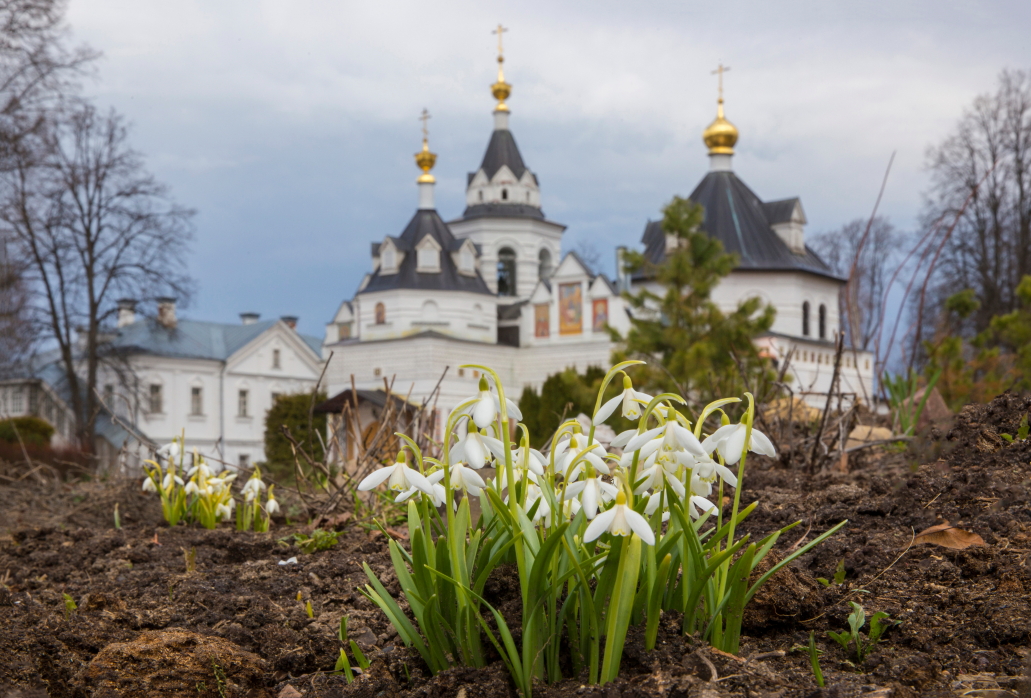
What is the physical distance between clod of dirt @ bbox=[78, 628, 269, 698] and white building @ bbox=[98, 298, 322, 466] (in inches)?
1658

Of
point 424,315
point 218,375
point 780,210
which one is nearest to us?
point 780,210

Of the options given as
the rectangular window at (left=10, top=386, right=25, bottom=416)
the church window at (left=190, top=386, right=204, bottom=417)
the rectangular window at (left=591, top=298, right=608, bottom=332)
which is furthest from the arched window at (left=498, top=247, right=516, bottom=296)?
the rectangular window at (left=10, top=386, right=25, bottom=416)

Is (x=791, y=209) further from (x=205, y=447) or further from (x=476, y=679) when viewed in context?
(x=476, y=679)

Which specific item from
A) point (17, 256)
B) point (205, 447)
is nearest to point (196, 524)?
point (17, 256)

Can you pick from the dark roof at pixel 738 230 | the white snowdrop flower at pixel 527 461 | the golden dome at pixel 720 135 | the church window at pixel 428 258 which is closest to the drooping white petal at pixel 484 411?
the white snowdrop flower at pixel 527 461

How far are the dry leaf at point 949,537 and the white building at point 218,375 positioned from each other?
139ft

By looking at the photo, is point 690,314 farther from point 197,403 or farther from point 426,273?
point 197,403

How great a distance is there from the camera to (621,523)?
6.63ft

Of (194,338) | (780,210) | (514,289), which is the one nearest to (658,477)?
(780,210)

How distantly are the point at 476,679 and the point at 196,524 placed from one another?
150 inches

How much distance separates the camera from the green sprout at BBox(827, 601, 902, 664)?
254 centimetres

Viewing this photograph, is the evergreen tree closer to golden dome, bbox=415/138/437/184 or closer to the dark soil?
the dark soil

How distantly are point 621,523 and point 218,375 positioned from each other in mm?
47566

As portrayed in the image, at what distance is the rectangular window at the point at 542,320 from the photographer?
159 feet
